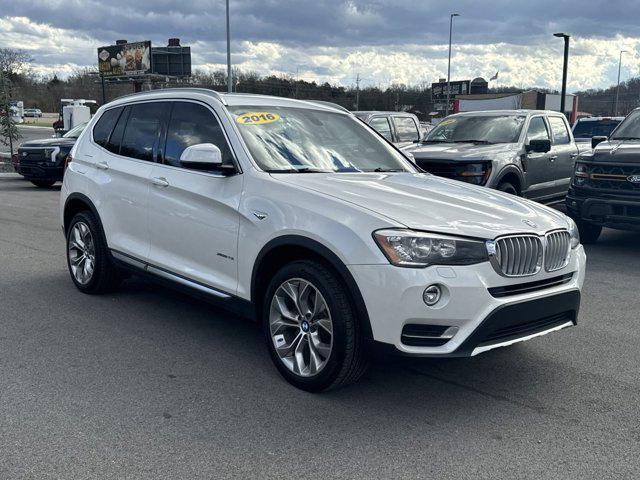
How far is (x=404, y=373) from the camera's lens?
4301 millimetres

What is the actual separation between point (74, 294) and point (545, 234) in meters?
4.41

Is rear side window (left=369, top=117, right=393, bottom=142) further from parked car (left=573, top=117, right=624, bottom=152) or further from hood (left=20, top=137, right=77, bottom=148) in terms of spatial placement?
hood (left=20, top=137, right=77, bottom=148)

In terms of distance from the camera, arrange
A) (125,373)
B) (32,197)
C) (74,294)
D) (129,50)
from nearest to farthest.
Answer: (125,373) < (74,294) < (32,197) < (129,50)

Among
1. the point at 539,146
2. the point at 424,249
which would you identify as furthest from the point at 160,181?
the point at 539,146

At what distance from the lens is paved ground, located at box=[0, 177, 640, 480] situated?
3.15 meters

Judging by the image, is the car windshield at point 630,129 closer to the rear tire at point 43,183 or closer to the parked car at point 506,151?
the parked car at point 506,151

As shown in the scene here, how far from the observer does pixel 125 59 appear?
55812 mm

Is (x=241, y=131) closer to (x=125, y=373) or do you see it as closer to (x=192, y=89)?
(x=192, y=89)

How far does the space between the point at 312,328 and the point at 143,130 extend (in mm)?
2610

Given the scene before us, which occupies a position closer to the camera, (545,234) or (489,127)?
(545,234)

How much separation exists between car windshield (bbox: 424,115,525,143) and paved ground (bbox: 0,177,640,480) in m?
5.02

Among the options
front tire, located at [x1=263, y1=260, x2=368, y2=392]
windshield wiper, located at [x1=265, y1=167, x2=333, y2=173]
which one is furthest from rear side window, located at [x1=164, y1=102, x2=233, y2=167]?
front tire, located at [x1=263, y1=260, x2=368, y2=392]

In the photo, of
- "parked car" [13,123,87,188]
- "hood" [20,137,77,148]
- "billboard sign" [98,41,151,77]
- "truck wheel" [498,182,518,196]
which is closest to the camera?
"truck wheel" [498,182,518,196]

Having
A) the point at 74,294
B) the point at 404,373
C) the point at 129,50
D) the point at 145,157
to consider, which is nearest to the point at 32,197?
the point at 74,294
